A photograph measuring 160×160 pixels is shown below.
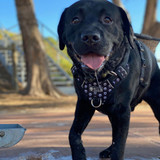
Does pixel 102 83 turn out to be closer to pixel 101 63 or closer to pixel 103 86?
pixel 103 86

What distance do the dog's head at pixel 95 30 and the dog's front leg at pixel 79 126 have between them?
1.39ft

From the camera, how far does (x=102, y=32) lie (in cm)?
184

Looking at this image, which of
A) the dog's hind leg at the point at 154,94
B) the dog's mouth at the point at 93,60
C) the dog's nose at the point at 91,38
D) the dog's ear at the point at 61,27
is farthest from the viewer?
the dog's hind leg at the point at 154,94

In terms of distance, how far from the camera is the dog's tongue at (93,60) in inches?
73.6

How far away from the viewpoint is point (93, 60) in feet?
6.23

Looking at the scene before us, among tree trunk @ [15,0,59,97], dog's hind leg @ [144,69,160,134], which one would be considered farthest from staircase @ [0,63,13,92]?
dog's hind leg @ [144,69,160,134]

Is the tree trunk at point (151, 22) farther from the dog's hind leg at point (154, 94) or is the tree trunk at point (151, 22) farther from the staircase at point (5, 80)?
the staircase at point (5, 80)

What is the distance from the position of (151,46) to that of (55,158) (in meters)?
1.64

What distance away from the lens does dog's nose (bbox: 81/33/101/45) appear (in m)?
1.77

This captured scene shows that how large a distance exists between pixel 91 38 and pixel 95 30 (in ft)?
0.21

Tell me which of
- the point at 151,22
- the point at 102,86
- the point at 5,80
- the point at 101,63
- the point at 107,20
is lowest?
the point at 5,80

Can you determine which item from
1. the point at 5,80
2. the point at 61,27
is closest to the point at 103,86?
the point at 61,27

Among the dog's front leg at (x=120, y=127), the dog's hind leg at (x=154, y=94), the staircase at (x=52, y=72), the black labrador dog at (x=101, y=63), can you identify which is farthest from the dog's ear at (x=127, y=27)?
the staircase at (x=52, y=72)

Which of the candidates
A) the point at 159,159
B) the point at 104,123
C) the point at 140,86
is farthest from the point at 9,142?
the point at 104,123
